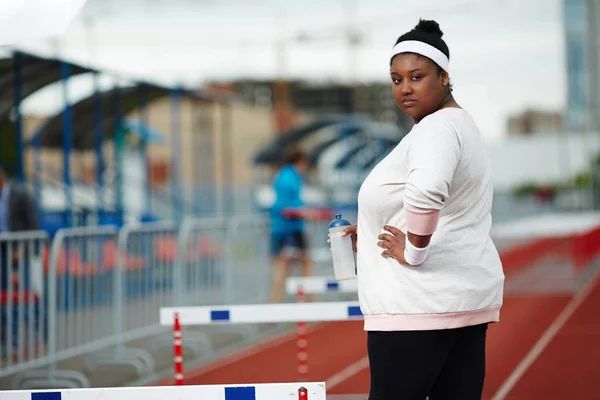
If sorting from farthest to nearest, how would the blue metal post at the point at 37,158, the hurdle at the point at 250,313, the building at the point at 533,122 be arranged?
the building at the point at 533,122
the blue metal post at the point at 37,158
the hurdle at the point at 250,313

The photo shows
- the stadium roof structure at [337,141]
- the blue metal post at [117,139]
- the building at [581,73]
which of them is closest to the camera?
the blue metal post at [117,139]

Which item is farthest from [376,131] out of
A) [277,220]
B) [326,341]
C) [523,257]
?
[326,341]

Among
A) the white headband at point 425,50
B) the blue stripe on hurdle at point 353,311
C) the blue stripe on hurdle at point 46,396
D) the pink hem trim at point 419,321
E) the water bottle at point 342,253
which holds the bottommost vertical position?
the blue stripe on hurdle at point 46,396

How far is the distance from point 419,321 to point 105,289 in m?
7.04

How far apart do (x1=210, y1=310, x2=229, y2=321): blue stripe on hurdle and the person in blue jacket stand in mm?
7136

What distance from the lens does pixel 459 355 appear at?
3725 millimetres

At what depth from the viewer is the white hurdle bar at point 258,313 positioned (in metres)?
5.97

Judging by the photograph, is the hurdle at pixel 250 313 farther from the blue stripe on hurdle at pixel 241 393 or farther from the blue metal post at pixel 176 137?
the blue metal post at pixel 176 137

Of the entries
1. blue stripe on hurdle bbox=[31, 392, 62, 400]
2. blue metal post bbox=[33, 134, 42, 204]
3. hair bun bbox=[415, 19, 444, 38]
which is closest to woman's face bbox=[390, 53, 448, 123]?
hair bun bbox=[415, 19, 444, 38]

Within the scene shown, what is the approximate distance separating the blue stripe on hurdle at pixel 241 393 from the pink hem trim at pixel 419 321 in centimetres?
42

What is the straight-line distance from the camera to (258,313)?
6.09 meters

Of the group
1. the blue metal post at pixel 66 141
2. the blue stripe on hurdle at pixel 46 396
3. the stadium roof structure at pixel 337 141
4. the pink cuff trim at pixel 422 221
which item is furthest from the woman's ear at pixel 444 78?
the stadium roof structure at pixel 337 141

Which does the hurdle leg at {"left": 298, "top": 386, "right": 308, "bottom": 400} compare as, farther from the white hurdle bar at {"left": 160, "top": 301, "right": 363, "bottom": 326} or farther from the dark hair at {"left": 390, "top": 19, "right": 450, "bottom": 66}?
the white hurdle bar at {"left": 160, "top": 301, "right": 363, "bottom": 326}

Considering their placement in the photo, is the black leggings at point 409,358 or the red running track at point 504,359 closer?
the black leggings at point 409,358
